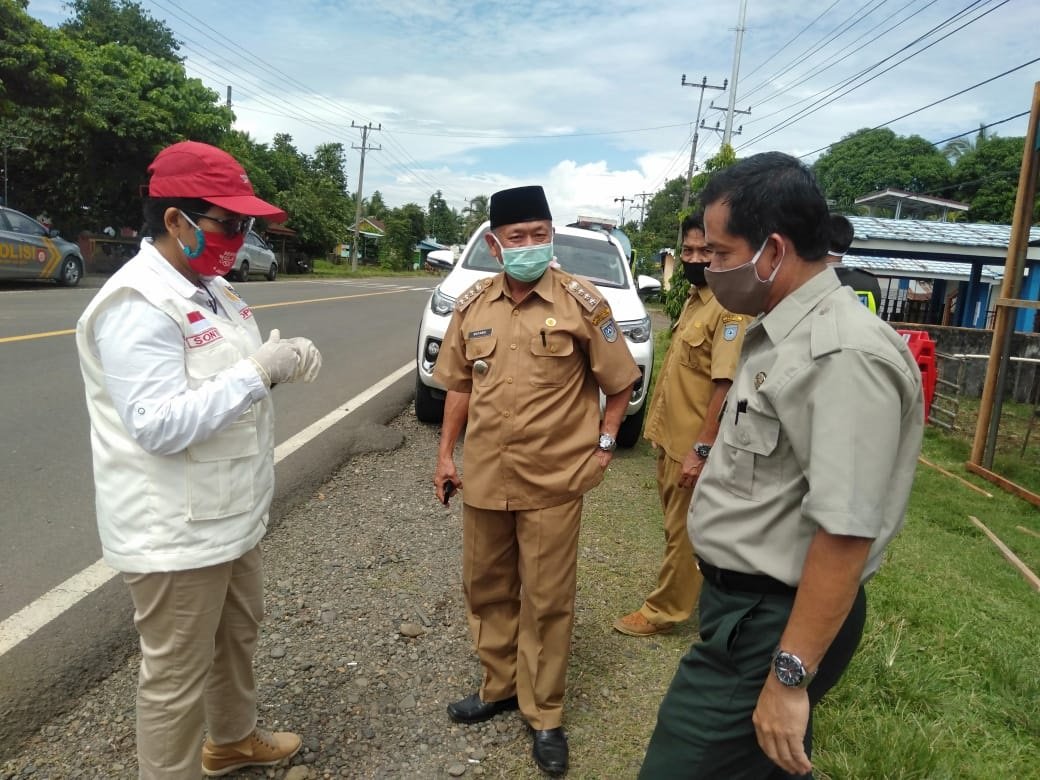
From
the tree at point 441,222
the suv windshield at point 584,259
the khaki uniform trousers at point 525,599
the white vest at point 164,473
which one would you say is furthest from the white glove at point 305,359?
the tree at point 441,222

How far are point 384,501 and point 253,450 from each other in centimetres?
265

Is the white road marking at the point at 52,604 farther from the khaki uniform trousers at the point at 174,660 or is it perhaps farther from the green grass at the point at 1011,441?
the green grass at the point at 1011,441

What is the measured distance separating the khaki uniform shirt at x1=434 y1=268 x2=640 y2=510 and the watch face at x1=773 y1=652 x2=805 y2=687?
1168mm

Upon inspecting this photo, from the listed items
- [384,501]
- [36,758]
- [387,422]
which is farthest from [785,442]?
[387,422]

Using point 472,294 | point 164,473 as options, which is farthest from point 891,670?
point 164,473

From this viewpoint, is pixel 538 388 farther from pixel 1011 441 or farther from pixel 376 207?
pixel 376 207

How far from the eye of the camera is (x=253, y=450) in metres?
2.02

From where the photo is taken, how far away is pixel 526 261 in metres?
2.59

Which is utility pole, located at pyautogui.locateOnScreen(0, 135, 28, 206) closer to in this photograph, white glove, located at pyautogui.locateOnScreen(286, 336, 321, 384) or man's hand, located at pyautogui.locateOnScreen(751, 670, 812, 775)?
white glove, located at pyautogui.locateOnScreen(286, 336, 321, 384)

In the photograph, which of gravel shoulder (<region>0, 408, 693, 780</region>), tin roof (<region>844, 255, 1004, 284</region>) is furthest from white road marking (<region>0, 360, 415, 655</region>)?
tin roof (<region>844, 255, 1004, 284</region>)

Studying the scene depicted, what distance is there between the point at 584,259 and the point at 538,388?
15.5 feet

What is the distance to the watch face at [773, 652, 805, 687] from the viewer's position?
4.66 ft

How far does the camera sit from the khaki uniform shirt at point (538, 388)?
2523 mm

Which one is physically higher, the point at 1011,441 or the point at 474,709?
the point at 1011,441
